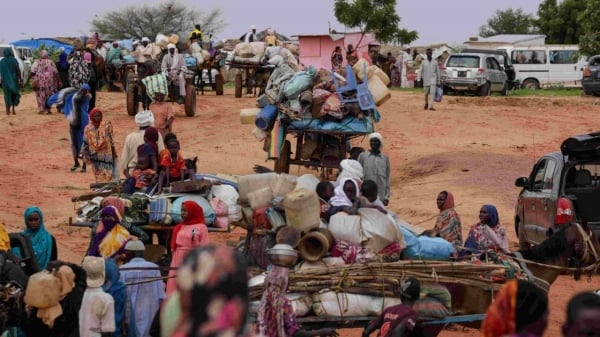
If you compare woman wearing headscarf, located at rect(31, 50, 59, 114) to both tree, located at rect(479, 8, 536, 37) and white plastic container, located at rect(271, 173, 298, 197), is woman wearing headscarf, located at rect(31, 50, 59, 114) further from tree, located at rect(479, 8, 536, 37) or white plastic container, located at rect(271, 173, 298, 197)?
tree, located at rect(479, 8, 536, 37)

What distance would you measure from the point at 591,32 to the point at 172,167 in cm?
2694

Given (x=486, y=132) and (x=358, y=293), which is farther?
(x=486, y=132)

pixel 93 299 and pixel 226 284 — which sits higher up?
pixel 226 284

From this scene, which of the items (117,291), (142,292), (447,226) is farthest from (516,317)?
(447,226)

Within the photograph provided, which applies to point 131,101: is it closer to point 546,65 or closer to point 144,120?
point 144,120

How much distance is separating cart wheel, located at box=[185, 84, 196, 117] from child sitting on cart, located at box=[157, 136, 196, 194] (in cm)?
1570

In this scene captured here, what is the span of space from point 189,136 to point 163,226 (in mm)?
15118

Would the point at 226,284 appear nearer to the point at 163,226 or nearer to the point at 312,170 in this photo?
the point at 163,226

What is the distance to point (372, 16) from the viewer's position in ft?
174

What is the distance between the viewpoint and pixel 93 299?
8.48 metres

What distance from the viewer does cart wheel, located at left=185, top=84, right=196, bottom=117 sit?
2844cm

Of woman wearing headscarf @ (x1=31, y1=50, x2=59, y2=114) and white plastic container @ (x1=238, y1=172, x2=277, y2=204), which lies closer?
white plastic container @ (x1=238, y1=172, x2=277, y2=204)

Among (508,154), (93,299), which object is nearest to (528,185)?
(93,299)

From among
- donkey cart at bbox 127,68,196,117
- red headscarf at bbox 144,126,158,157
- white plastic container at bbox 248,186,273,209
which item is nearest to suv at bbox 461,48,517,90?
donkey cart at bbox 127,68,196,117
